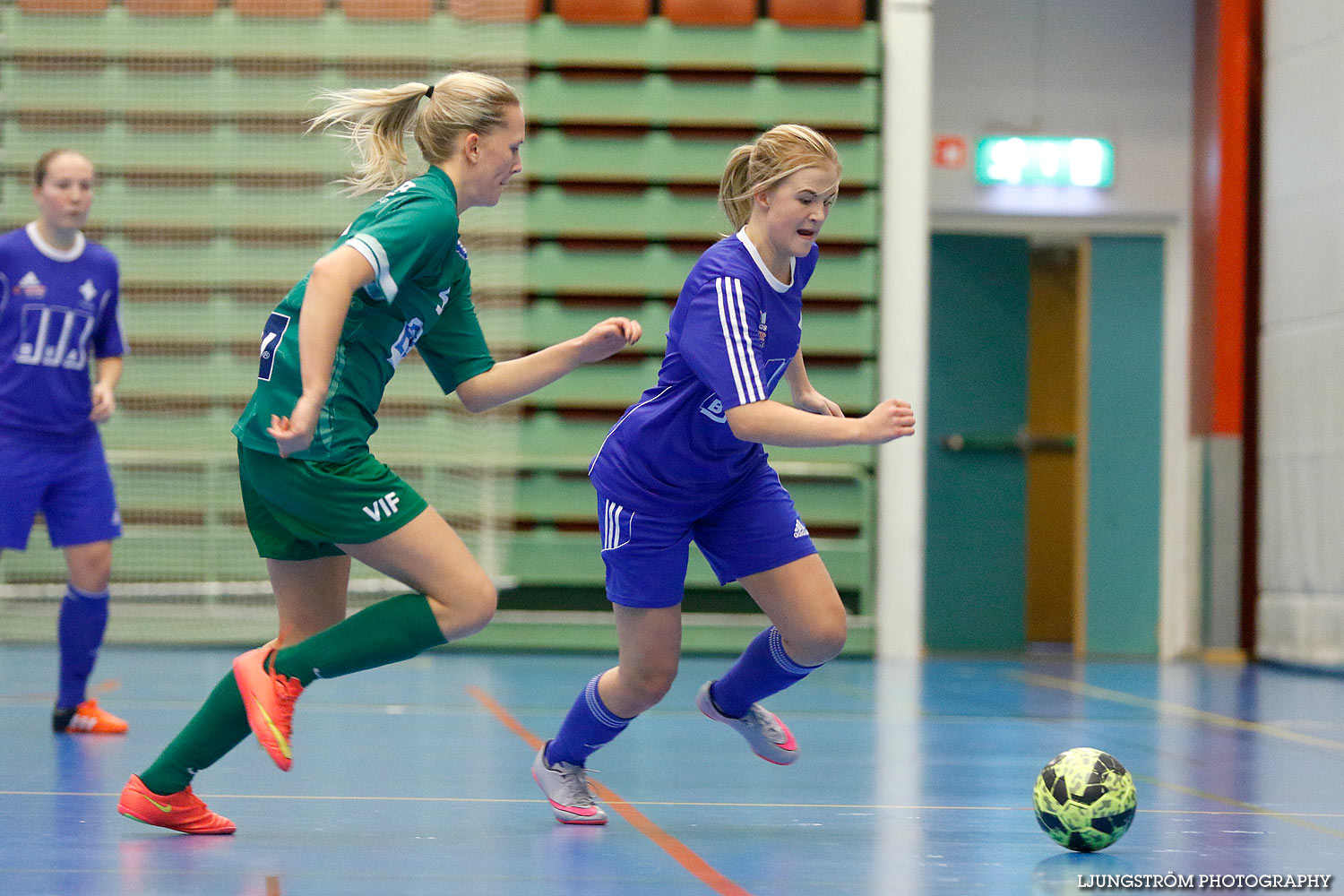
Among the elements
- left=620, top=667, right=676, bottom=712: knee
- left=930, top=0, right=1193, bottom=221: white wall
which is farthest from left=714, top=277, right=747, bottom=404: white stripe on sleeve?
left=930, top=0, right=1193, bottom=221: white wall

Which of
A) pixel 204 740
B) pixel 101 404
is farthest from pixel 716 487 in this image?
pixel 101 404

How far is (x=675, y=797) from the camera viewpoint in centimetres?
325

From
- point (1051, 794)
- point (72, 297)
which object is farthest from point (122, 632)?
point (1051, 794)

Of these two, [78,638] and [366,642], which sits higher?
[366,642]

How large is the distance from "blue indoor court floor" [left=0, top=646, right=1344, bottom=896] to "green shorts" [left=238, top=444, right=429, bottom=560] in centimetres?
59

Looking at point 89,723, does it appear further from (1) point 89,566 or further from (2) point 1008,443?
(2) point 1008,443

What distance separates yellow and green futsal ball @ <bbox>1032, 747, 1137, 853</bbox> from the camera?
8.49 feet

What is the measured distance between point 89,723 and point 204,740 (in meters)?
1.84

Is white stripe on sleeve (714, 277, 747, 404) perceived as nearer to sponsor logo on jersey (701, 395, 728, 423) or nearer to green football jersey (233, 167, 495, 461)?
sponsor logo on jersey (701, 395, 728, 423)

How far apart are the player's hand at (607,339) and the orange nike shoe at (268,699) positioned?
83cm

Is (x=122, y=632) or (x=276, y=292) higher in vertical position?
(x=276, y=292)

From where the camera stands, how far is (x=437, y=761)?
12.3 feet

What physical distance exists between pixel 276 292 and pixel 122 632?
207cm

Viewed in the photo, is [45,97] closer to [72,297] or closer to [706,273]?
[72,297]
